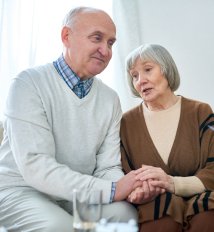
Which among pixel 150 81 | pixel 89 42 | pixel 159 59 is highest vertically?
pixel 89 42

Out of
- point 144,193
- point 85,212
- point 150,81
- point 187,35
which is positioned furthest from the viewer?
point 187,35

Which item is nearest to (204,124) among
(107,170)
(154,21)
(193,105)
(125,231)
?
(193,105)

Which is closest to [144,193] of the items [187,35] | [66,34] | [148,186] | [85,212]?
[148,186]

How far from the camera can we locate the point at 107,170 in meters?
1.69

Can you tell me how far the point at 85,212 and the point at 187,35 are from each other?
2.12 metres

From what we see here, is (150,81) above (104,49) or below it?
below

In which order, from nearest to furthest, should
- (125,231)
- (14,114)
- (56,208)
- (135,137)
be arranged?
(125,231) → (56,208) → (14,114) → (135,137)

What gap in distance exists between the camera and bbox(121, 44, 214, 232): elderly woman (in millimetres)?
1408

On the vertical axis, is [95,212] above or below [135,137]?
above

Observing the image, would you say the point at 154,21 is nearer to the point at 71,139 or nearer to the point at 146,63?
the point at 146,63

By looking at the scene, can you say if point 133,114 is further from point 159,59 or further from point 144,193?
point 144,193

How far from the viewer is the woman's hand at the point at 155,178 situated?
146 centimetres

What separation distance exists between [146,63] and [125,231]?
1127 mm

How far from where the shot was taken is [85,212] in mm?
895
